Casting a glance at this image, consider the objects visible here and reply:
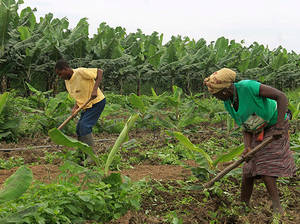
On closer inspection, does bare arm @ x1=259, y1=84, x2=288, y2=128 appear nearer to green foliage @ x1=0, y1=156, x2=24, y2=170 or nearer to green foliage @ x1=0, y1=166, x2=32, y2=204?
green foliage @ x1=0, y1=166, x2=32, y2=204

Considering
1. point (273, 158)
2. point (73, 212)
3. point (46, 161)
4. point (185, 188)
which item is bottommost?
point (46, 161)

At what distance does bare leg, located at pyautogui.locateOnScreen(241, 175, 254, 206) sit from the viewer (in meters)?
3.01

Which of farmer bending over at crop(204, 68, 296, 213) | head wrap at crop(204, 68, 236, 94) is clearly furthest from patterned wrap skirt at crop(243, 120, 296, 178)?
head wrap at crop(204, 68, 236, 94)

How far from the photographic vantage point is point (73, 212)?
2.28 metres

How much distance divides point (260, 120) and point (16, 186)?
1.87m

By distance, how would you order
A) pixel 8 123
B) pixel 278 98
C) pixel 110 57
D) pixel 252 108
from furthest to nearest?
pixel 110 57 → pixel 8 123 → pixel 252 108 → pixel 278 98

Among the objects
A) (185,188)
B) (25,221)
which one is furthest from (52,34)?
(25,221)

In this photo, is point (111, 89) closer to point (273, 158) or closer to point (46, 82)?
point (46, 82)

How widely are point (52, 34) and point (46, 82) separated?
2.04m

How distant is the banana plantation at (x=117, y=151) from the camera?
2.44 m

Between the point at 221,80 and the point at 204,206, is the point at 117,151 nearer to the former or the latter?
the point at 204,206

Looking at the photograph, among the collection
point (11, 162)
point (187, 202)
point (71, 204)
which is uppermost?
point (71, 204)

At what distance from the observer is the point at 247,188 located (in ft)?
9.95

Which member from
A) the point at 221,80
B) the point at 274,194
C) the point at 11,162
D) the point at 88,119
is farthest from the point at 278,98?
the point at 11,162
